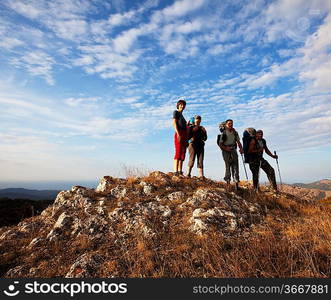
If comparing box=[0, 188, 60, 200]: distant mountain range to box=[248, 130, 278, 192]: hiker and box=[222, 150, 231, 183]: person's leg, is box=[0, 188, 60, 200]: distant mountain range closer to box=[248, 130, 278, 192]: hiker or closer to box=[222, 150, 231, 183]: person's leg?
box=[222, 150, 231, 183]: person's leg

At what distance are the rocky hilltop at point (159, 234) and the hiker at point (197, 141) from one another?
2.94 feet

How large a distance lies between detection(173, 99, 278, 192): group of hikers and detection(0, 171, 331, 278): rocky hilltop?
0.89 m

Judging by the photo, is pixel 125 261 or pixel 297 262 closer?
pixel 297 262

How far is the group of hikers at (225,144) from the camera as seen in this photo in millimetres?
9398

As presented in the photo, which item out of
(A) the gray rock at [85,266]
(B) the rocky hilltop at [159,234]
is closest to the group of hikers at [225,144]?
(B) the rocky hilltop at [159,234]

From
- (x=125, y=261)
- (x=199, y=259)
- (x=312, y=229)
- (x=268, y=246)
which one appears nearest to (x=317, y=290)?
(x=268, y=246)

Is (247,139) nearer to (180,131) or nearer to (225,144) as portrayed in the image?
(225,144)

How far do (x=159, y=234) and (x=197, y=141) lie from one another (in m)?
4.39

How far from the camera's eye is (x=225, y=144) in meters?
9.46

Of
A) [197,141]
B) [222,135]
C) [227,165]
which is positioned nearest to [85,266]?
[197,141]

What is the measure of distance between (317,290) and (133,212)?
5.05 meters

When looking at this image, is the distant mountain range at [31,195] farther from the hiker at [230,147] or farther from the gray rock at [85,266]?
the hiker at [230,147]

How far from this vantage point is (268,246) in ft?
15.4

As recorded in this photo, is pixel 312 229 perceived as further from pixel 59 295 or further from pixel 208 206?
pixel 59 295
